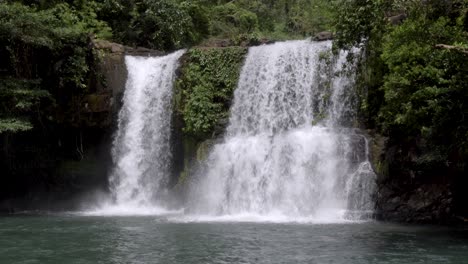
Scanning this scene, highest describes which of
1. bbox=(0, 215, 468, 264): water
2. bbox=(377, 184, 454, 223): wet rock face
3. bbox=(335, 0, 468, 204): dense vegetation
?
bbox=(335, 0, 468, 204): dense vegetation

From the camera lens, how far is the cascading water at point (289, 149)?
16.7 metres

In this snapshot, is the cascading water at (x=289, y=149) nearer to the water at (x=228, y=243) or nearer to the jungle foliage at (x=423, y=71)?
the jungle foliage at (x=423, y=71)

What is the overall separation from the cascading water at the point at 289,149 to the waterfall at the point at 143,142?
2.74 m

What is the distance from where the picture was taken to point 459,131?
12.8m

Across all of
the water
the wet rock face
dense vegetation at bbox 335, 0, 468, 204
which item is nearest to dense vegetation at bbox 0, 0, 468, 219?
dense vegetation at bbox 335, 0, 468, 204

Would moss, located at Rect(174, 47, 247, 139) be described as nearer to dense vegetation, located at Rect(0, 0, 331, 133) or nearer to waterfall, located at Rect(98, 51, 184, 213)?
dense vegetation, located at Rect(0, 0, 331, 133)

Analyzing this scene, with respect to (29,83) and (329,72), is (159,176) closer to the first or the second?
(29,83)

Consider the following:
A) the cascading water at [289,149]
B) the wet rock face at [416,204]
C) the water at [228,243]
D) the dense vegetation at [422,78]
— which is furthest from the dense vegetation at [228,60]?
the water at [228,243]

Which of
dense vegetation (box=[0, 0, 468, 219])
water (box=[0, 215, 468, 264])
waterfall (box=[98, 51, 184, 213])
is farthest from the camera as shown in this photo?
waterfall (box=[98, 51, 184, 213])

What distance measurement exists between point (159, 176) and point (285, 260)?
11262 millimetres

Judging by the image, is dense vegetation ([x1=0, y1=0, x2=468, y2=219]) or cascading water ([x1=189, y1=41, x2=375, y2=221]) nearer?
dense vegetation ([x1=0, y1=0, x2=468, y2=219])

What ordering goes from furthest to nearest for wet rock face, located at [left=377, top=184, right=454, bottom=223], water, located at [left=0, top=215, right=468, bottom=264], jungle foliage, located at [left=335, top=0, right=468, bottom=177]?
wet rock face, located at [left=377, top=184, right=454, bottom=223] < jungle foliage, located at [left=335, top=0, right=468, bottom=177] < water, located at [left=0, top=215, right=468, bottom=264]

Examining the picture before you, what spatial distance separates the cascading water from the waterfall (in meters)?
2.74

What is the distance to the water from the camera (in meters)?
10.6
